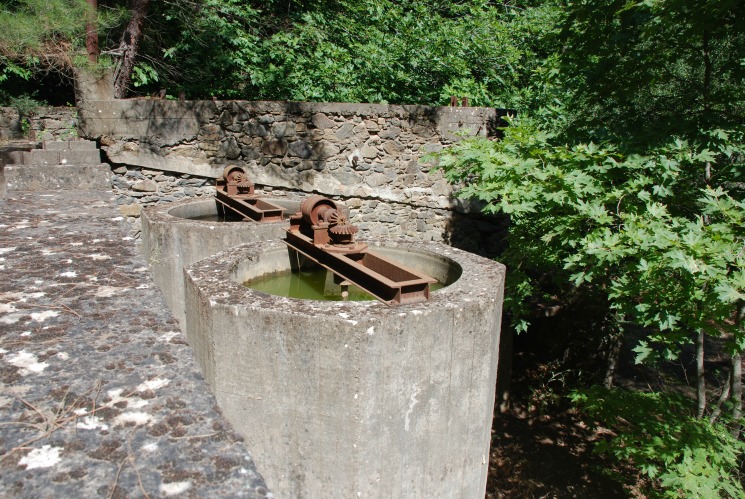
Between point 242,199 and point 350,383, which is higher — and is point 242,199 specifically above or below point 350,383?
above

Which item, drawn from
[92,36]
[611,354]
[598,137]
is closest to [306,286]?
[598,137]

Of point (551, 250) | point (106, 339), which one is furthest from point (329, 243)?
point (106, 339)

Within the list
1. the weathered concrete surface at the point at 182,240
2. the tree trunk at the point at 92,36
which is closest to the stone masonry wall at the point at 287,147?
the tree trunk at the point at 92,36

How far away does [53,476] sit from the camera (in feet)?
3.47

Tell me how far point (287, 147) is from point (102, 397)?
257 inches

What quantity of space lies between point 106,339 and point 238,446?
640 mm

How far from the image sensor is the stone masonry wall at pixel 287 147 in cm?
731

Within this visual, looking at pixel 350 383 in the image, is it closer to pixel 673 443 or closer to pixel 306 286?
pixel 306 286

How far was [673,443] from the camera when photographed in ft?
14.6

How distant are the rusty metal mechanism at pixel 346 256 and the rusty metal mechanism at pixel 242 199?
0.88 m

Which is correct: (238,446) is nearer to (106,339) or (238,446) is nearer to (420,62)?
(106,339)

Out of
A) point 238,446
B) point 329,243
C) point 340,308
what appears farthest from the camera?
point 329,243

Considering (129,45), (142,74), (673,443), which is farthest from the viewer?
(142,74)

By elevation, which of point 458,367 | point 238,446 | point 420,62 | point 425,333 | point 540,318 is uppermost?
point 420,62
